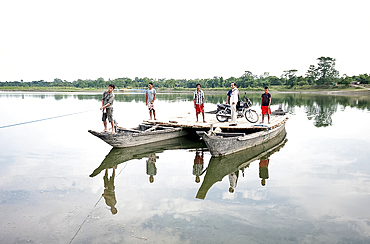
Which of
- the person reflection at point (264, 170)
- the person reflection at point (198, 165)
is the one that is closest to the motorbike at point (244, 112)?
the person reflection at point (198, 165)

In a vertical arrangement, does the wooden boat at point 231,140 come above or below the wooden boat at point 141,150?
above

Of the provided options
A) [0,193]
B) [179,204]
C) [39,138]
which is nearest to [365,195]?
[179,204]

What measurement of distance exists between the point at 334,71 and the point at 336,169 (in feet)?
366

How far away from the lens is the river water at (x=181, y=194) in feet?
14.8

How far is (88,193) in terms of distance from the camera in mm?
6066

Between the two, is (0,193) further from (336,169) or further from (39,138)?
(336,169)

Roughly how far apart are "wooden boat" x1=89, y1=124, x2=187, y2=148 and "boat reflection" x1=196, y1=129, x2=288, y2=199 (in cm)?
304

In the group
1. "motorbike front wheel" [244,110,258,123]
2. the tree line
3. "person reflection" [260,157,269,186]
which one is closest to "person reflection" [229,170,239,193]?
"person reflection" [260,157,269,186]

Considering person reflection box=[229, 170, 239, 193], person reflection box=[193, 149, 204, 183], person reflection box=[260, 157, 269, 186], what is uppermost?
person reflection box=[193, 149, 204, 183]

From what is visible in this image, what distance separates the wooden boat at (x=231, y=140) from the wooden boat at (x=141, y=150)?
79.3 inches

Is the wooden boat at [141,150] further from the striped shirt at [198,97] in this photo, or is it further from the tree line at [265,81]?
the tree line at [265,81]

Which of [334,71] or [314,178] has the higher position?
[334,71]

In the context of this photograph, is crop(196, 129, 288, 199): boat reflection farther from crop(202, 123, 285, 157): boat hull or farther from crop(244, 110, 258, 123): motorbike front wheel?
crop(244, 110, 258, 123): motorbike front wheel

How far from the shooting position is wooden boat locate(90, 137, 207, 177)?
28.1ft
